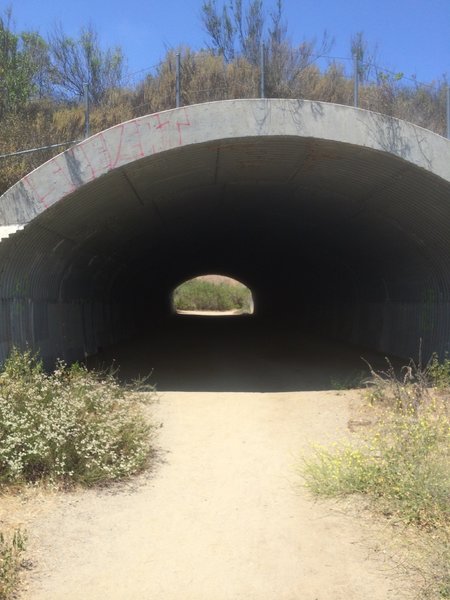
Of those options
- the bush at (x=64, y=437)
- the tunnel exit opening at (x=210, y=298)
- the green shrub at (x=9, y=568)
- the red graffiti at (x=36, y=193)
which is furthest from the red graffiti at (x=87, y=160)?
the tunnel exit opening at (x=210, y=298)

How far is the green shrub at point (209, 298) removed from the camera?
47719 mm

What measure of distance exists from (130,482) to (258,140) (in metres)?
5.38

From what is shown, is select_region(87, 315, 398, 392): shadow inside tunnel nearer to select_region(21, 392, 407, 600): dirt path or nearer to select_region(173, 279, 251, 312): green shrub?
select_region(21, 392, 407, 600): dirt path

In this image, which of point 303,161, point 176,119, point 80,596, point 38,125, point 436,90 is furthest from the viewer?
point 38,125

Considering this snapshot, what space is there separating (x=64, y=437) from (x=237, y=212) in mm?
8801

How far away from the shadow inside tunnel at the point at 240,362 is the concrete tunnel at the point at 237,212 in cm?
91

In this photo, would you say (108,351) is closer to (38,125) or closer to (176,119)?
(38,125)

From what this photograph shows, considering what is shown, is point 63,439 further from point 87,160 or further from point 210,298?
point 210,298

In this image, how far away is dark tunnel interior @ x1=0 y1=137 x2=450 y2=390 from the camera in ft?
31.4

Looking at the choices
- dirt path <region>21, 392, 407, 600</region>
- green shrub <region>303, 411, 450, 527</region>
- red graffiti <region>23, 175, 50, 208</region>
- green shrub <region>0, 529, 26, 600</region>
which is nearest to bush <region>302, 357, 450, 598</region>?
green shrub <region>303, 411, 450, 527</region>

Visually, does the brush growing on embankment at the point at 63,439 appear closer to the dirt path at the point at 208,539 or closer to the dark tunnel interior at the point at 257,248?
the dirt path at the point at 208,539

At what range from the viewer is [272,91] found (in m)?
13.2

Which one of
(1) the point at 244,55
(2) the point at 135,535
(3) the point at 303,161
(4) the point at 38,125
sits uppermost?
(1) the point at 244,55

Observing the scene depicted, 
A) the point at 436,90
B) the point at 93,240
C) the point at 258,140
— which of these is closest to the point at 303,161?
the point at 258,140
